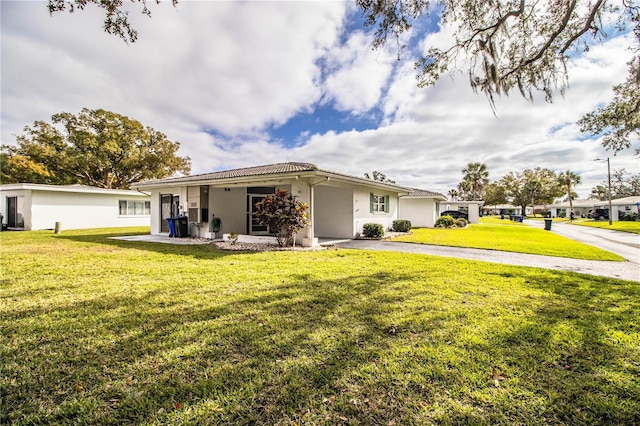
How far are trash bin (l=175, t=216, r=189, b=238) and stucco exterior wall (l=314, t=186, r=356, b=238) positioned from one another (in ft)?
21.6

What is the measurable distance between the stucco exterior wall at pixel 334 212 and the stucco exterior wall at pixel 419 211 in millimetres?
11515

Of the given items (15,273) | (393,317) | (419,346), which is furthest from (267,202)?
(419,346)

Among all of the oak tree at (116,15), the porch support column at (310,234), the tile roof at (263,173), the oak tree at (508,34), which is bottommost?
the porch support column at (310,234)

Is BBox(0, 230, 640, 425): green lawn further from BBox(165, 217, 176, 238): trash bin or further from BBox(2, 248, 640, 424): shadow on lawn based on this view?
BBox(165, 217, 176, 238): trash bin

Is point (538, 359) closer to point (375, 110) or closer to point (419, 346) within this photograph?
point (419, 346)

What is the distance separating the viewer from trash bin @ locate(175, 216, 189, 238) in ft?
44.6

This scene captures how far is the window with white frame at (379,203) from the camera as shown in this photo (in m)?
15.4

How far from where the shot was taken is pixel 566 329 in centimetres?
350

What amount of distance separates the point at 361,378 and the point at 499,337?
6.32 ft

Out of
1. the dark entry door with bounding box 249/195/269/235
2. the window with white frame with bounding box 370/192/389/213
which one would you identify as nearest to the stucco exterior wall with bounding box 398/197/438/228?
the window with white frame with bounding box 370/192/389/213

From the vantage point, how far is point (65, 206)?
2006 cm

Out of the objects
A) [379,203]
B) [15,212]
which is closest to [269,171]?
[379,203]

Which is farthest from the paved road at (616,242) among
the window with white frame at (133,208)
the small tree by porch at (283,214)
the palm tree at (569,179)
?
the palm tree at (569,179)

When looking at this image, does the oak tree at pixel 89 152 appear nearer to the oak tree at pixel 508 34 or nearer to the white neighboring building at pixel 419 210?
the white neighboring building at pixel 419 210
